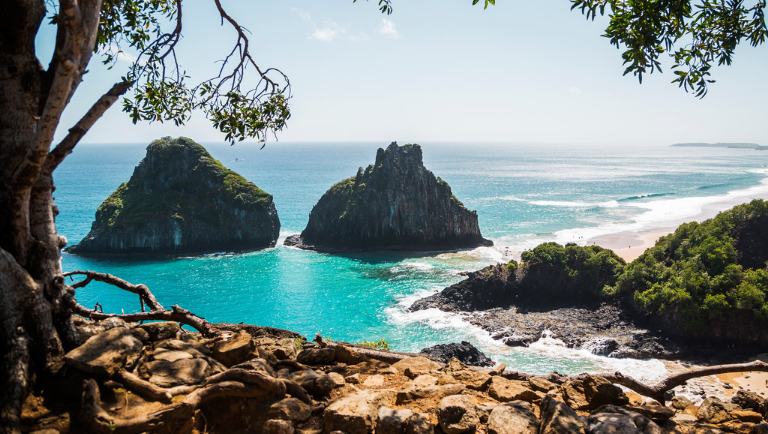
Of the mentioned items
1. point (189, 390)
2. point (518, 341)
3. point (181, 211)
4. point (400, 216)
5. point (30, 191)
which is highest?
point (30, 191)

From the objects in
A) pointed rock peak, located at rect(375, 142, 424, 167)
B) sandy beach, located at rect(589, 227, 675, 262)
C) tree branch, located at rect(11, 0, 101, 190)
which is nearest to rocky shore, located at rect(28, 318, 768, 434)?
tree branch, located at rect(11, 0, 101, 190)

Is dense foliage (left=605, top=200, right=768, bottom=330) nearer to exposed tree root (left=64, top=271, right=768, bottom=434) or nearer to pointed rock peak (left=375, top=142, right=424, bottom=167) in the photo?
exposed tree root (left=64, top=271, right=768, bottom=434)

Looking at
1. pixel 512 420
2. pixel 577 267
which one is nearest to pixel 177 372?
pixel 512 420

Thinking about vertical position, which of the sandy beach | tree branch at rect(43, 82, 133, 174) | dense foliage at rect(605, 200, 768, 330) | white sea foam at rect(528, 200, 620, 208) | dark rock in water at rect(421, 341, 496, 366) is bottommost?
the sandy beach

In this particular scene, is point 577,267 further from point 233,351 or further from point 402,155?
point 233,351

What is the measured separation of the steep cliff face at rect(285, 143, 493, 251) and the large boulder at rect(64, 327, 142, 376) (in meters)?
70.7

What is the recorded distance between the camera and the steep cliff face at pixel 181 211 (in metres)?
73.6

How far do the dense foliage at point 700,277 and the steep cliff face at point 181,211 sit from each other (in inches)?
2381

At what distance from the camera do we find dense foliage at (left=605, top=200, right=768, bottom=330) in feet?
110

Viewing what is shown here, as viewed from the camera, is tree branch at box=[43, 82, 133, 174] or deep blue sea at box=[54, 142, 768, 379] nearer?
tree branch at box=[43, 82, 133, 174]

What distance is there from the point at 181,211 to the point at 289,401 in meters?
79.3

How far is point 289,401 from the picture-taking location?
6.24 m

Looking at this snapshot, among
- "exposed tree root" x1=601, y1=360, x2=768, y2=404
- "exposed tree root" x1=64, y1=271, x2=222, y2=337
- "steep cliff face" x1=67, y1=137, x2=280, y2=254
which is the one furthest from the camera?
"steep cliff face" x1=67, y1=137, x2=280, y2=254

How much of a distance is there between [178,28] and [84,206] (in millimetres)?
120160
